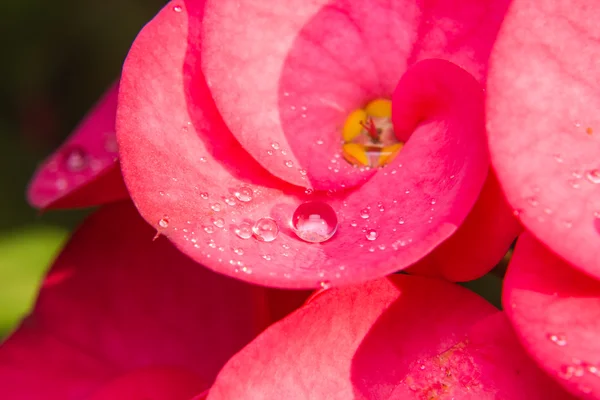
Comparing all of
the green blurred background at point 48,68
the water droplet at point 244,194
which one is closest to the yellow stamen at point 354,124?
the water droplet at point 244,194

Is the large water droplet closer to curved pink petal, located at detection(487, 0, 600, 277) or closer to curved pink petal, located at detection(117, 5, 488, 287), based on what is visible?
curved pink petal, located at detection(117, 5, 488, 287)

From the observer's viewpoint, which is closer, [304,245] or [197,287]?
[304,245]

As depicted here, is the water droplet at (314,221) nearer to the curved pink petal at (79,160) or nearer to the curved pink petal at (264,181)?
the curved pink petal at (264,181)

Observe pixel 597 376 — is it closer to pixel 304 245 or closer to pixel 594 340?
pixel 594 340

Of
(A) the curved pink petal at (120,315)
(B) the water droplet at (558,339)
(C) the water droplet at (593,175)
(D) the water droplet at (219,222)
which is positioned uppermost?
(C) the water droplet at (593,175)

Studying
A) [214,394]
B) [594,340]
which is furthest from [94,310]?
[594,340]

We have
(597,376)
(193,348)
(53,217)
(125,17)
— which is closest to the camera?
(597,376)

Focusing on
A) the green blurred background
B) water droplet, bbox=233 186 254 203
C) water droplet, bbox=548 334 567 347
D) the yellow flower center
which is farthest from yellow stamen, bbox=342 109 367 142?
the green blurred background
